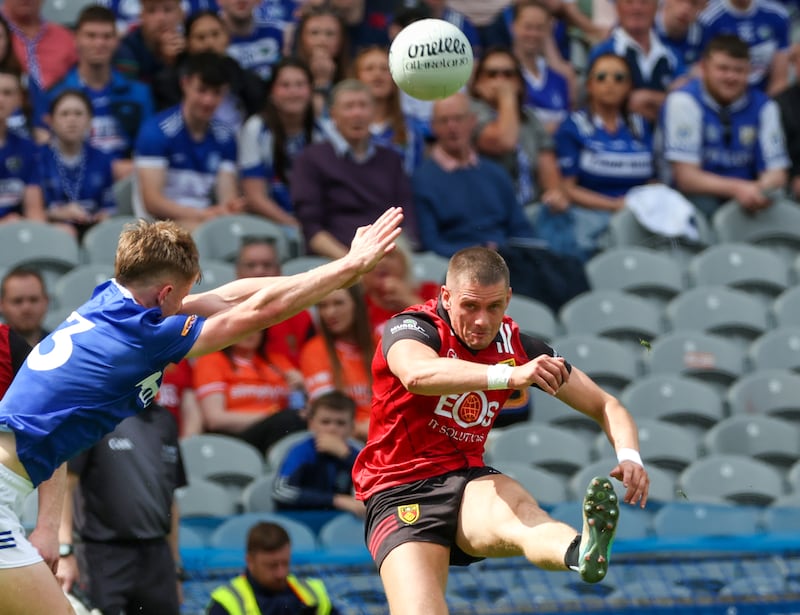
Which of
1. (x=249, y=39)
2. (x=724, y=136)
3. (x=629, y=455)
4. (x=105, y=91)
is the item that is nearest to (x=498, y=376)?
(x=629, y=455)

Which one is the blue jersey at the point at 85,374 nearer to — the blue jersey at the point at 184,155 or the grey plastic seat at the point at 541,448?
the grey plastic seat at the point at 541,448

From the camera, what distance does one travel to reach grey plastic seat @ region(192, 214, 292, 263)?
11.4 metres

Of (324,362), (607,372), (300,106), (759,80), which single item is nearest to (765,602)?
(607,372)

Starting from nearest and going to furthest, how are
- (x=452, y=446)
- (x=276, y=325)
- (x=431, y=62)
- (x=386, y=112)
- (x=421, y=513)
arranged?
(x=421, y=513)
(x=452, y=446)
(x=431, y=62)
(x=276, y=325)
(x=386, y=112)

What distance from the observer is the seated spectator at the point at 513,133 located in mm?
12383

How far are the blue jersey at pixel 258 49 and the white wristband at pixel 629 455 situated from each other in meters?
6.88

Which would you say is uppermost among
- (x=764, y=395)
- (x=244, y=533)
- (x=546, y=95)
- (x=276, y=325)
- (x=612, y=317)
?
(x=546, y=95)

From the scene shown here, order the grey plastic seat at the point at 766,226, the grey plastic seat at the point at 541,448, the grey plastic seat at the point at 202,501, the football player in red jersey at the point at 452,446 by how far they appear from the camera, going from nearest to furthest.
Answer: the football player in red jersey at the point at 452,446, the grey plastic seat at the point at 202,501, the grey plastic seat at the point at 541,448, the grey plastic seat at the point at 766,226

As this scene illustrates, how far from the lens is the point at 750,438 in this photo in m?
10.8

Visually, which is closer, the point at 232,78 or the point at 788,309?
the point at 232,78

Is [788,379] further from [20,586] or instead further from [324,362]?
[20,586]

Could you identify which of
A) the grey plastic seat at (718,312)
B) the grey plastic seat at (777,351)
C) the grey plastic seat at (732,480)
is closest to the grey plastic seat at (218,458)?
the grey plastic seat at (732,480)

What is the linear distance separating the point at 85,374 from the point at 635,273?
666cm

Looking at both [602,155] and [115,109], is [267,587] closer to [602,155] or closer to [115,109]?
[115,109]
